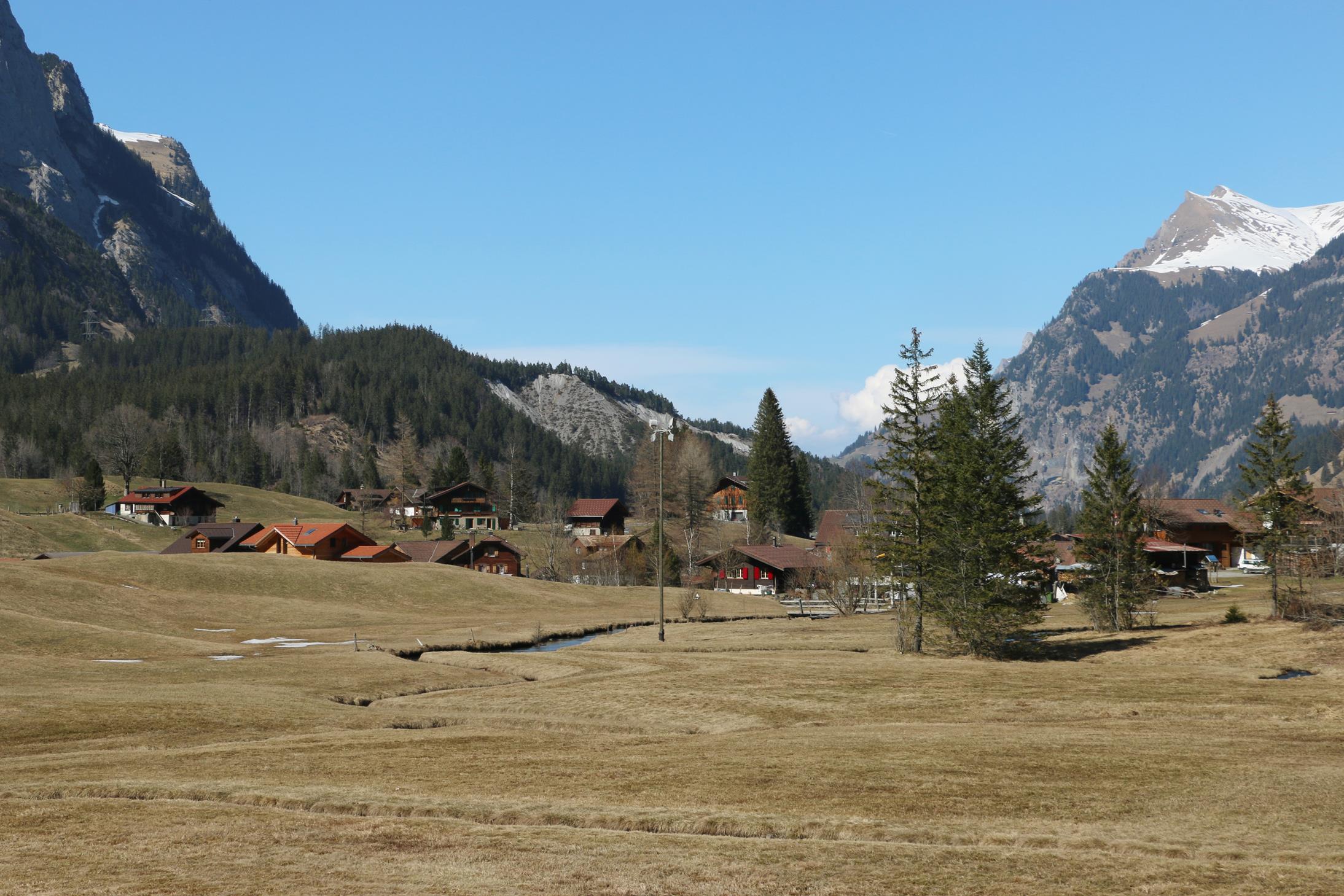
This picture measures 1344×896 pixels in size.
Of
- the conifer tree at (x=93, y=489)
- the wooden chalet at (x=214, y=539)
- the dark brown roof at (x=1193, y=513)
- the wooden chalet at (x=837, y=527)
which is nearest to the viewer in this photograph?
the wooden chalet at (x=837, y=527)

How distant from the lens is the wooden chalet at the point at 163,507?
6289 inches

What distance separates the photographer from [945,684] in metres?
47.4

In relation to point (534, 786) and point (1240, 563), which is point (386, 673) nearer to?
point (534, 786)

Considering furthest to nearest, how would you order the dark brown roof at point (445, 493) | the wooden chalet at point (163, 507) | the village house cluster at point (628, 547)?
1. the dark brown roof at point (445, 493)
2. the wooden chalet at point (163, 507)
3. the village house cluster at point (628, 547)

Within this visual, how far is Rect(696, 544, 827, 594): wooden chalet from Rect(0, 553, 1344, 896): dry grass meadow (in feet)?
211

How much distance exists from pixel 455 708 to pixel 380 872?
25.0 meters

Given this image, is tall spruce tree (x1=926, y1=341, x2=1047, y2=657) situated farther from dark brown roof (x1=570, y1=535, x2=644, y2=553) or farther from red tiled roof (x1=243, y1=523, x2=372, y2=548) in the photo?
dark brown roof (x1=570, y1=535, x2=644, y2=553)

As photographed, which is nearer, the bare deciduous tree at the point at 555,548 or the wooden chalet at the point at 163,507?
the bare deciduous tree at the point at 555,548

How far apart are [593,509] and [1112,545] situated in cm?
12546

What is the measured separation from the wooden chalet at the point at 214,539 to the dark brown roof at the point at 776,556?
2321 inches

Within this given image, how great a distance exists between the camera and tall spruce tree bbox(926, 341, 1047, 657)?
5947 cm

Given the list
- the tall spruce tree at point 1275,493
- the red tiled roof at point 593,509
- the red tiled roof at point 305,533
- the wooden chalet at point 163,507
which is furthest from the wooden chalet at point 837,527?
the wooden chalet at point 163,507

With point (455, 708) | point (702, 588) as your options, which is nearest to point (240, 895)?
point (455, 708)

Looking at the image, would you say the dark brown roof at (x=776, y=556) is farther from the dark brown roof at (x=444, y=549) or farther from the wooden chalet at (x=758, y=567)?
the dark brown roof at (x=444, y=549)
